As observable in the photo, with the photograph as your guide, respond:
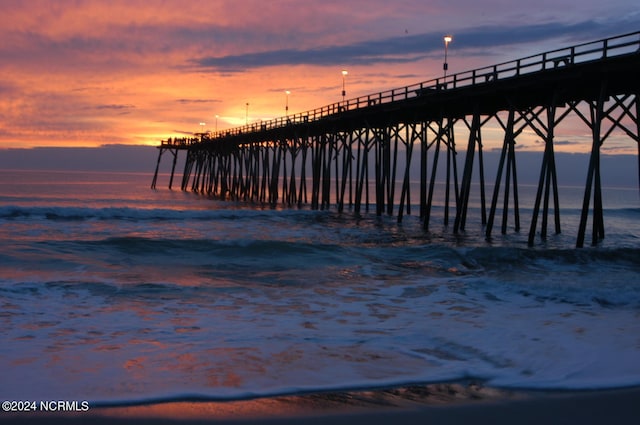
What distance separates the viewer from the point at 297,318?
27.5 ft

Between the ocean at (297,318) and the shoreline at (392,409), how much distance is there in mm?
208

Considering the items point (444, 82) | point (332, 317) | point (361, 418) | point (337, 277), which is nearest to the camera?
point (361, 418)

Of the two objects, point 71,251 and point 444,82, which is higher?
point 444,82

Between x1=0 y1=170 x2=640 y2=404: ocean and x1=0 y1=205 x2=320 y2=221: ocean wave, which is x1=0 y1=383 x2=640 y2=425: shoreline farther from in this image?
x1=0 y1=205 x2=320 y2=221: ocean wave

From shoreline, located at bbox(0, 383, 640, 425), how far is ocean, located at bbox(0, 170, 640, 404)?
21 centimetres

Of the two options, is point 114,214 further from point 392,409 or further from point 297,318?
point 392,409

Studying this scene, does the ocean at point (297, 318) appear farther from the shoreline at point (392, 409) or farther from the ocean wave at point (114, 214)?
the ocean wave at point (114, 214)

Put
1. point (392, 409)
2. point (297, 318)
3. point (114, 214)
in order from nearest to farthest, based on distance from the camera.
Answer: point (392, 409), point (297, 318), point (114, 214)

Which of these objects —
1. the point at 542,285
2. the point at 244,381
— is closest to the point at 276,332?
the point at 244,381

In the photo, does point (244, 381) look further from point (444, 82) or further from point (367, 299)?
point (444, 82)

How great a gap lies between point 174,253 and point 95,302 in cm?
683

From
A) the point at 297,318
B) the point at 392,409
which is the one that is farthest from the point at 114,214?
the point at 392,409

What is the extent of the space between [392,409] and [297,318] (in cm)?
371

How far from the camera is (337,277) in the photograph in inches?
494
